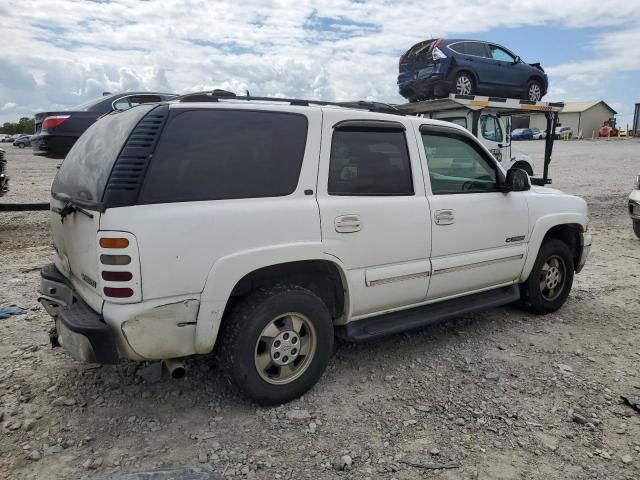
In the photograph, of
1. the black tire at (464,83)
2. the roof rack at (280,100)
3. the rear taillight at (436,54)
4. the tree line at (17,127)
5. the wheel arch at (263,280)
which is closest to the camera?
the wheel arch at (263,280)

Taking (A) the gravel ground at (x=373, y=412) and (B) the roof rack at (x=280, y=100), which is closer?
(A) the gravel ground at (x=373, y=412)

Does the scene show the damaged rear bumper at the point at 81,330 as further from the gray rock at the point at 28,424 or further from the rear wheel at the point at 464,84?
the rear wheel at the point at 464,84

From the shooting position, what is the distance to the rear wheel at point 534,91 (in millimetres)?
13017

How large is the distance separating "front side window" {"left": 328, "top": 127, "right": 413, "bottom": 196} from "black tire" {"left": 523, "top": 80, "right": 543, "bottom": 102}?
10.7 m

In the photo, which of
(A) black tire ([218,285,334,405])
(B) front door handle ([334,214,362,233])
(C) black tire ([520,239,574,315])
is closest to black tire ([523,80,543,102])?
(C) black tire ([520,239,574,315])

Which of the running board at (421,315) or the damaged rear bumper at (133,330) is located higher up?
the damaged rear bumper at (133,330)

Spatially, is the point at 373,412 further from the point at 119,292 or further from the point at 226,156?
the point at 226,156

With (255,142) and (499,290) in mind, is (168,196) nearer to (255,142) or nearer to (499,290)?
(255,142)

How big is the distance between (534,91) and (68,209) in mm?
12889

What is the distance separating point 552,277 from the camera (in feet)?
16.3

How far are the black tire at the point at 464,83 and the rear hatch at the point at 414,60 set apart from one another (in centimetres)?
73

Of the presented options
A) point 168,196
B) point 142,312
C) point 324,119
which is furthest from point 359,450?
point 324,119

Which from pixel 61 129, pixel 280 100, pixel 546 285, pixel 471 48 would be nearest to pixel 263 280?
pixel 280 100

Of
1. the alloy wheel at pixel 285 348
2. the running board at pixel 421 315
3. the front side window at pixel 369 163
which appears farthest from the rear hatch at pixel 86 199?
the running board at pixel 421 315
